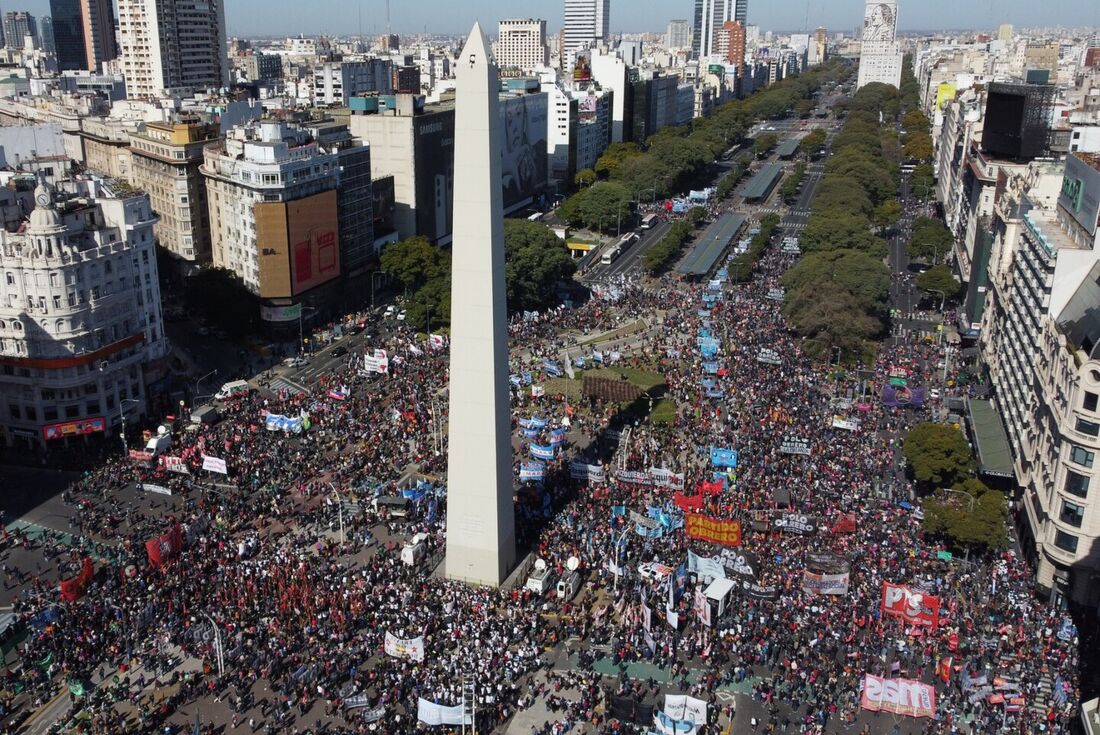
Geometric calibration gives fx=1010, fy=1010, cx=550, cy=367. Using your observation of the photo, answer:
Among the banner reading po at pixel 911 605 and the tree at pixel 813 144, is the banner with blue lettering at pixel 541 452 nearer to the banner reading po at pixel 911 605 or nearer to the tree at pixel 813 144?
the banner reading po at pixel 911 605

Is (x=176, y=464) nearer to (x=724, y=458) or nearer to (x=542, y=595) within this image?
(x=542, y=595)

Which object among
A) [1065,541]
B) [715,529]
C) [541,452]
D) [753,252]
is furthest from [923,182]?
[715,529]

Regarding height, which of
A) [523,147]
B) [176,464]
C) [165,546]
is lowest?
[176,464]

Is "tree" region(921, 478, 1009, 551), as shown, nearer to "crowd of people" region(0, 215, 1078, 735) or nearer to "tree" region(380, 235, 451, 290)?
"crowd of people" region(0, 215, 1078, 735)

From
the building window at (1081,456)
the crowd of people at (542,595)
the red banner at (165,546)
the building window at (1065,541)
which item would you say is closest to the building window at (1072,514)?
the building window at (1065,541)

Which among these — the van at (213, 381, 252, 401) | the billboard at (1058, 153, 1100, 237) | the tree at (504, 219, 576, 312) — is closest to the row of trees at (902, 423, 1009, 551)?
the billboard at (1058, 153, 1100, 237)

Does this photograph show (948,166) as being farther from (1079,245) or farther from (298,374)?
(298,374)
